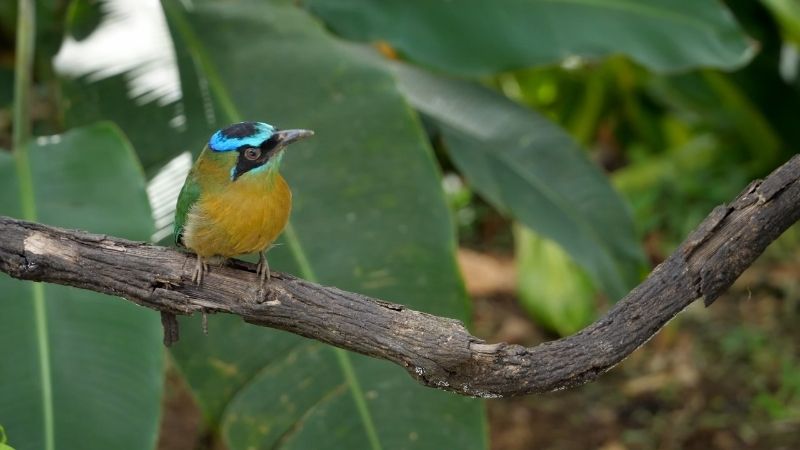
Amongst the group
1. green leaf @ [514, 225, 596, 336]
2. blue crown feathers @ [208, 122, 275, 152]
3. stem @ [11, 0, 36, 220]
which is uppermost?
blue crown feathers @ [208, 122, 275, 152]

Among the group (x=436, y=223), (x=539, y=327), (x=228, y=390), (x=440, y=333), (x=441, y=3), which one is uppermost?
(x=440, y=333)

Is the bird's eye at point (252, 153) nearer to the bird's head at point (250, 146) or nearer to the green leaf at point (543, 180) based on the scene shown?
the bird's head at point (250, 146)

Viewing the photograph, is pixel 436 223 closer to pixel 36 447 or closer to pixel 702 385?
pixel 36 447

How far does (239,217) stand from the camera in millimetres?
2381

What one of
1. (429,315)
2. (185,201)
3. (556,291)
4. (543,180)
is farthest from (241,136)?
(556,291)

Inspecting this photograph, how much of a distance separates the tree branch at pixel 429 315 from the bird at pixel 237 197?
69 millimetres

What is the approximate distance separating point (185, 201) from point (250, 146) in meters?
0.27

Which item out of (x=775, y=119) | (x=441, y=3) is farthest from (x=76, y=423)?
(x=775, y=119)

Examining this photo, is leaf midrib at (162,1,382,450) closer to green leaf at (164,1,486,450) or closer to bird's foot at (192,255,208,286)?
green leaf at (164,1,486,450)

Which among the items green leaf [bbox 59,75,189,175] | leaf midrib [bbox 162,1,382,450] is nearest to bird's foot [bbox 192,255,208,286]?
leaf midrib [bbox 162,1,382,450]

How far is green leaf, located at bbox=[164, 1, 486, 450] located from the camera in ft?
10.3

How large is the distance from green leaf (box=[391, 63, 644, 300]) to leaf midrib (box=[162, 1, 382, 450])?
1078 millimetres

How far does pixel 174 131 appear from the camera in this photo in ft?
11.5

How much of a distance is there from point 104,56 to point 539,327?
3291 millimetres
